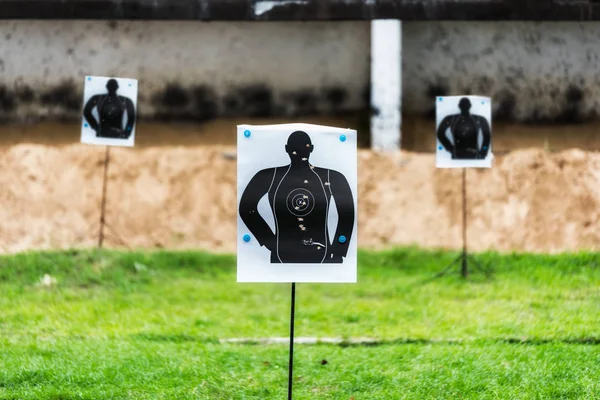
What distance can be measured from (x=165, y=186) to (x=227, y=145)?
33.6 inches

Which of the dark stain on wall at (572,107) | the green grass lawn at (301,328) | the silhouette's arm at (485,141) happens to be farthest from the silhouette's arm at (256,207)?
the dark stain on wall at (572,107)

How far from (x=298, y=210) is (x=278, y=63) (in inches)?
218

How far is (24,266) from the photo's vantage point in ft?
22.1

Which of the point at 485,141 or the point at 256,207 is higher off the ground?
the point at 485,141

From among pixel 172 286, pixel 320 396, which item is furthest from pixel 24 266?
pixel 320 396

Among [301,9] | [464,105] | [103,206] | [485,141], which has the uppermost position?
[301,9]

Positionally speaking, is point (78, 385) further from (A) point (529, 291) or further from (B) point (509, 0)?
(B) point (509, 0)

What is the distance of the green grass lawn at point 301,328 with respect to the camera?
3602mm

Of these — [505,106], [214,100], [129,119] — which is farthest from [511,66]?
[129,119]

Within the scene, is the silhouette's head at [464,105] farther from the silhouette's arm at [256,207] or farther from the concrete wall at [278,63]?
the silhouette's arm at [256,207]

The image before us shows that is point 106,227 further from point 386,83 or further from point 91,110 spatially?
point 386,83

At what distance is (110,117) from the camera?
7234mm

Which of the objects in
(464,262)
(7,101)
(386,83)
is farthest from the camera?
(7,101)

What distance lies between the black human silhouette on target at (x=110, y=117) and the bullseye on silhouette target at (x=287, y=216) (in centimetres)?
456
